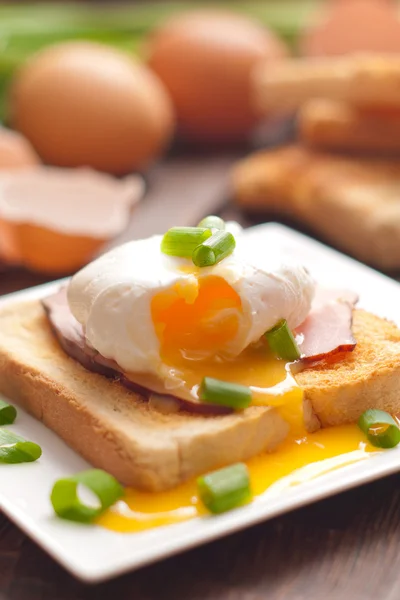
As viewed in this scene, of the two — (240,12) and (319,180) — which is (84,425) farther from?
(240,12)

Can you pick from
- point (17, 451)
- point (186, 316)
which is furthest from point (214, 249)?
point (17, 451)

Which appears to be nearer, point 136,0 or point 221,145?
point 221,145

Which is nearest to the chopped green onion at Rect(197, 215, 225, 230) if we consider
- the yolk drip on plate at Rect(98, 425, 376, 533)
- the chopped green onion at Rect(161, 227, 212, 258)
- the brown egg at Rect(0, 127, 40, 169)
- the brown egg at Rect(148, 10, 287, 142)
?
the chopped green onion at Rect(161, 227, 212, 258)

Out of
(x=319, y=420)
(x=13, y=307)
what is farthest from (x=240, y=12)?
(x=319, y=420)

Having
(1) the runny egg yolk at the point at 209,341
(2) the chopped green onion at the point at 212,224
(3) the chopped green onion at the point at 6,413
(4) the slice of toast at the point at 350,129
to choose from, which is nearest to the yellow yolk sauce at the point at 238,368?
(1) the runny egg yolk at the point at 209,341

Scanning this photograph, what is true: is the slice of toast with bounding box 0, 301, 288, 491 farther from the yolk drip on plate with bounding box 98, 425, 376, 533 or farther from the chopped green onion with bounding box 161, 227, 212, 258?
the chopped green onion with bounding box 161, 227, 212, 258

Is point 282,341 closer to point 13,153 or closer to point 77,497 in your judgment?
point 77,497

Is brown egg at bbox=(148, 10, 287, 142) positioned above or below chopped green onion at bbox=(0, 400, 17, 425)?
above
